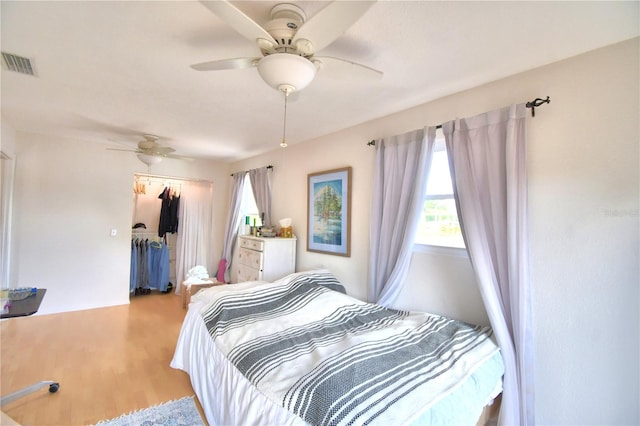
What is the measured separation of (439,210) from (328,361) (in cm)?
148

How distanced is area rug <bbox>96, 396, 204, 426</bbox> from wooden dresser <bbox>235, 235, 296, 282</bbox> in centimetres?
143

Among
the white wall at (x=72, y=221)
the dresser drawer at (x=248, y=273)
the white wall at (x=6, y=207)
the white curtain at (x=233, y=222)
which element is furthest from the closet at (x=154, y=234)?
the dresser drawer at (x=248, y=273)

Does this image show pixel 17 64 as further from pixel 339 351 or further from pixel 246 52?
pixel 339 351

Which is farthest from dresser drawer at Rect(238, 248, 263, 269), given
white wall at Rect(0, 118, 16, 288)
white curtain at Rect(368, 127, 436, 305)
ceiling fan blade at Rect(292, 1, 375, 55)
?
white wall at Rect(0, 118, 16, 288)

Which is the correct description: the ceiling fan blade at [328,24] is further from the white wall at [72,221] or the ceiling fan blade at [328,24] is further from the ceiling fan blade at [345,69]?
the white wall at [72,221]

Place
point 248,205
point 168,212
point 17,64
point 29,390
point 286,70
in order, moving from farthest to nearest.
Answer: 1. point 168,212
2. point 248,205
3. point 29,390
4. point 17,64
5. point 286,70

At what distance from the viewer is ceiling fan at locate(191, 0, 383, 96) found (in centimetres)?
95

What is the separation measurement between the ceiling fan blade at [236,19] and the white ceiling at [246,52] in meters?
0.31

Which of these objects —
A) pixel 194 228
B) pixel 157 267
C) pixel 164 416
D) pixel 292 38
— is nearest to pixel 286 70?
pixel 292 38

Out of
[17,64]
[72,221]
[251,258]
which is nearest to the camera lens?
[17,64]

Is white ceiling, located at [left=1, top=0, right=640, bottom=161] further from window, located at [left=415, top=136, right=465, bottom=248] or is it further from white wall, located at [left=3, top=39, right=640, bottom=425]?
window, located at [left=415, top=136, right=465, bottom=248]

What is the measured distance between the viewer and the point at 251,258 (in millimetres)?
3475

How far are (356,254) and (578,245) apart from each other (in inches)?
65.7

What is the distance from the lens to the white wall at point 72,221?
139 inches
